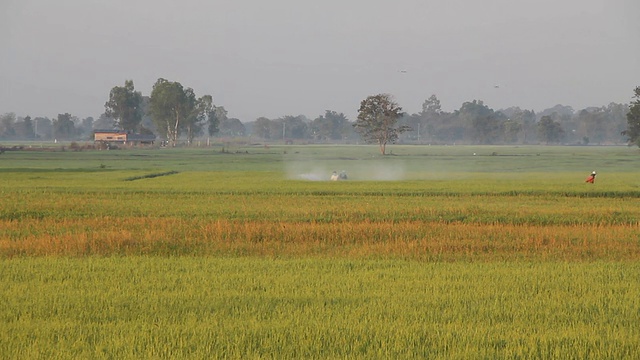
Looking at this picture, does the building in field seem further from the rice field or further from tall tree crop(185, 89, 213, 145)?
the rice field

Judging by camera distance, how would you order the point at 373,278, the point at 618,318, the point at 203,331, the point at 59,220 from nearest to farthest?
1. the point at 203,331
2. the point at 618,318
3. the point at 373,278
4. the point at 59,220

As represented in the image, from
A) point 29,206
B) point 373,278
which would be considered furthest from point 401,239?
point 29,206

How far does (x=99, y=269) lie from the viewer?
47.0ft

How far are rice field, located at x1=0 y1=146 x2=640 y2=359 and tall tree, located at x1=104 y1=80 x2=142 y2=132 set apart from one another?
14040 centimetres

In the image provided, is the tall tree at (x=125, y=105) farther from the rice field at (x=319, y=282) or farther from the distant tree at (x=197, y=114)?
the rice field at (x=319, y=282)

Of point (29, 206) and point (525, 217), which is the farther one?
point (29, 206)

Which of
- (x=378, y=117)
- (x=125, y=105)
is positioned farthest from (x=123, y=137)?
(x=378, y=117)

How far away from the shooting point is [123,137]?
159250 millimetres

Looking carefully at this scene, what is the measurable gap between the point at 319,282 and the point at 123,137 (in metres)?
152

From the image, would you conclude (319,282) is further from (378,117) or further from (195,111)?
(195,111)

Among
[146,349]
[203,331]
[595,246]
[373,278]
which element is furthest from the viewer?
[595,246]

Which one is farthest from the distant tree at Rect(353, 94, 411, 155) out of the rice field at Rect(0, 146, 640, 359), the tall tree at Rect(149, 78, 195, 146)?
the rice field at Rect(0, 146, 640, 359)

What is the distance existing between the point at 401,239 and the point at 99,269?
8.02 metres

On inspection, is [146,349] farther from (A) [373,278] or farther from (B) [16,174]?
(B) [16,174]
